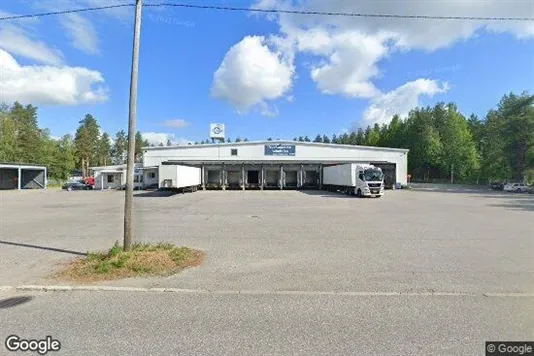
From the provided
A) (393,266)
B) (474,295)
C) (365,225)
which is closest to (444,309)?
(474,295)

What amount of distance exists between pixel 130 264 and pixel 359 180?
90.2ft

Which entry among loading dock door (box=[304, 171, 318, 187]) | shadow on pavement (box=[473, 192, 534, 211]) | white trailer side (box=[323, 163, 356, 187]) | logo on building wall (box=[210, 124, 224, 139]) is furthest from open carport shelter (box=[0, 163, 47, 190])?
shadow on pavement (box=[473, 192, 534, 211])

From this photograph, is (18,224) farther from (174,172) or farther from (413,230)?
(174,172)

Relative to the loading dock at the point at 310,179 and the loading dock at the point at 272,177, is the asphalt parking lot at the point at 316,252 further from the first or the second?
the loading dock at the point at 272,177

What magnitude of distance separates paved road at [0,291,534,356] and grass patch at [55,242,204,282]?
87 cm

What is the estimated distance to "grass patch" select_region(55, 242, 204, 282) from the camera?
251 inches

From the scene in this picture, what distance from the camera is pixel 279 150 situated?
1914 inches

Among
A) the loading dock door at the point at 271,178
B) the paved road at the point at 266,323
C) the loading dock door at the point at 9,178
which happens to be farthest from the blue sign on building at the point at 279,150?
the paved road at the point at 266,323

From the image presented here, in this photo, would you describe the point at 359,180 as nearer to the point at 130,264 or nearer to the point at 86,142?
the point at 130,264

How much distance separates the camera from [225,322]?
4438 mm

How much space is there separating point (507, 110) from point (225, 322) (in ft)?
209

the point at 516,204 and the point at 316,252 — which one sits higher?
the point at 516,204

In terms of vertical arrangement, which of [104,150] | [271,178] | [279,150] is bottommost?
[271,178]

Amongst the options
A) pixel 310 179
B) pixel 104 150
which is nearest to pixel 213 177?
pixel 310 179
